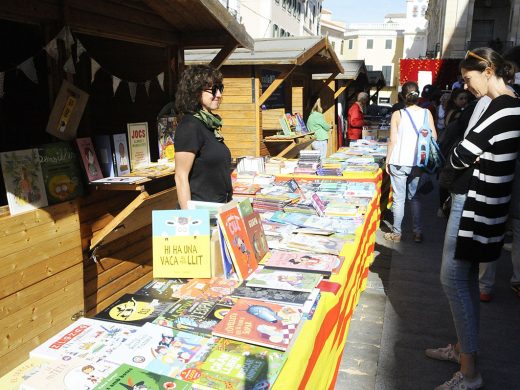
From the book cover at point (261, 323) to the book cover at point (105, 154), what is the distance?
1.91 m

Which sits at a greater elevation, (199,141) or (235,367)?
(199,141)

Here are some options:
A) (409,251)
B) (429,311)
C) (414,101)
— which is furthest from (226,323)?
(414,101)

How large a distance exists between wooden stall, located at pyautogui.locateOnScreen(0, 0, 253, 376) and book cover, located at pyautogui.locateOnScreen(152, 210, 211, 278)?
3.26 feet

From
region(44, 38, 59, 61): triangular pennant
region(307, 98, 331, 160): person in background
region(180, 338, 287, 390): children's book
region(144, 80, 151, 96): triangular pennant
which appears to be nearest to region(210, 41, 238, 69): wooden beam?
region(144, 80, 151, 96): triangular pennant

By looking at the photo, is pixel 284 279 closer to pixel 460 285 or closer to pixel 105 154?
pixel 460 285

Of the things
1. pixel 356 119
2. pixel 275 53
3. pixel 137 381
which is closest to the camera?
pixel 137 381

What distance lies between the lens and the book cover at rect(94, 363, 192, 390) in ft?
4.62

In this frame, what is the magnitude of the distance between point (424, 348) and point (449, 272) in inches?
42.8

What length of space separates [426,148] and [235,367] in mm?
4510

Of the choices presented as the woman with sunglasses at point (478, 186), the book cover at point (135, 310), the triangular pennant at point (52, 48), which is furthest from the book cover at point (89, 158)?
the woman with sunglasses at point (478, 186)

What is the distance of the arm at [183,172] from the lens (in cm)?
280

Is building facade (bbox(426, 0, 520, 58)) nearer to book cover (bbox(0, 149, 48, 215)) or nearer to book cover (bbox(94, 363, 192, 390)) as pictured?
book cover (bbox(0, 149, 48, 215))

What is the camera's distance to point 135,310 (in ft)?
6.41

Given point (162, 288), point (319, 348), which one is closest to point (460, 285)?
point (319, 348)
